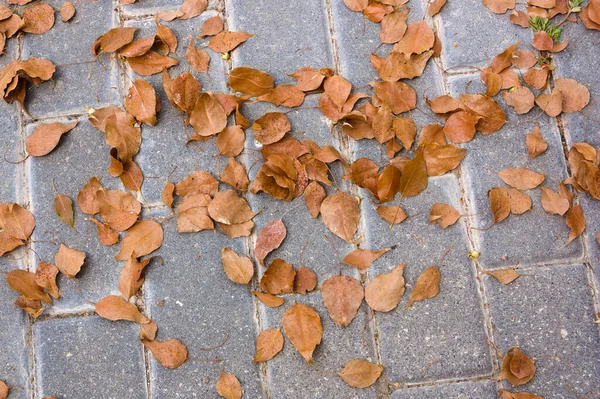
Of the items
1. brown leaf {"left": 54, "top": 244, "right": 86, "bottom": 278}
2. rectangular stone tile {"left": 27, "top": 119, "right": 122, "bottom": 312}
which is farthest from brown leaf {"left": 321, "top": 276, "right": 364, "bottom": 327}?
brown leaf {"left": 54, "top": 244, "right": 86, "bottom": 278}

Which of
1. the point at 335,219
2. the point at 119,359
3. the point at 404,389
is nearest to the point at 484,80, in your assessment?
the point at 335,219

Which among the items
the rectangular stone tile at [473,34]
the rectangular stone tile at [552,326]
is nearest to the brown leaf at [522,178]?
the rectangular stone tile at [552,326]

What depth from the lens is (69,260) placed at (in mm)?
1864

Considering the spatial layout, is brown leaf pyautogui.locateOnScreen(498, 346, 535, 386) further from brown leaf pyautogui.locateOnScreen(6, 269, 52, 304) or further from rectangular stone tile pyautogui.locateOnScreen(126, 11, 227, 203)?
brown leaf pyautogui.locateOnScreen(6, 269, 52, 304)

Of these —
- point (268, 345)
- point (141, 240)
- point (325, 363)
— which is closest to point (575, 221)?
point (325, 363)

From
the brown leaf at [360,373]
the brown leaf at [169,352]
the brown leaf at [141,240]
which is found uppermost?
the brown leaf at [141,240]

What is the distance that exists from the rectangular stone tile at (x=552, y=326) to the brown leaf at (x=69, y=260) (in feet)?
4.45

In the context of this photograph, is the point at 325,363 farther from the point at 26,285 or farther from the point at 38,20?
the point at 38,20

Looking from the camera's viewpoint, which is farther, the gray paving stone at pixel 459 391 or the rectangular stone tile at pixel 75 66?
the rectangular stone tile at pixel 75 66

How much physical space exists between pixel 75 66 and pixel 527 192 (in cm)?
165

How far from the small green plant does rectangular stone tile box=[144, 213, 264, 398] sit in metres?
1.28

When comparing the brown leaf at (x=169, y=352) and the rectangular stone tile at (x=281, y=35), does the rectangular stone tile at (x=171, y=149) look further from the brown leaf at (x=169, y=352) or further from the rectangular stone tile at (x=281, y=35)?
the brown leaf at (x=169, y=352)

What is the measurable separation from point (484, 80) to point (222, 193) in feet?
3.25

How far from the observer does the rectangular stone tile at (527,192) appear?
6.02ft
